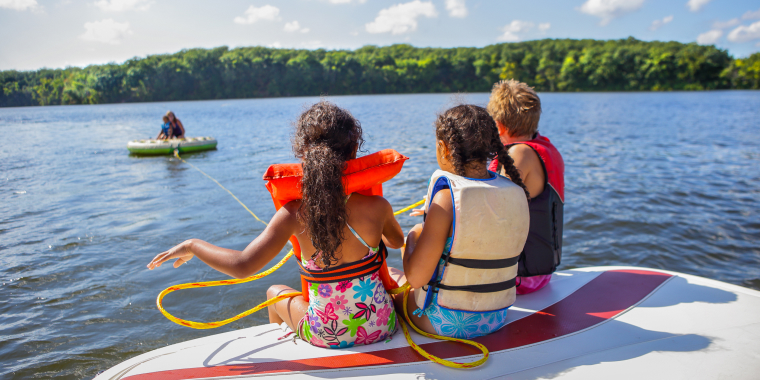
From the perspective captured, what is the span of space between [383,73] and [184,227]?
7836 cm

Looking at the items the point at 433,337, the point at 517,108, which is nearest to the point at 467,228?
the point at 433,337

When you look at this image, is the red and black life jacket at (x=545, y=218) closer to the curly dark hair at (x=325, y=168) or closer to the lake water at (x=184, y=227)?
the lake water at (x=184, y=227)

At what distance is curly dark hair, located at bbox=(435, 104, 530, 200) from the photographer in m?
2.01

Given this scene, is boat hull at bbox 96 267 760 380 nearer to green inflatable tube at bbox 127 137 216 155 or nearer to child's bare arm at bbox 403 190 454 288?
child's bare arm at bbox 403 190 454 288

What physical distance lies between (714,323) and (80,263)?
6.55 meters

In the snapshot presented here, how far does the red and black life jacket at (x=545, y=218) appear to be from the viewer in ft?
9.02

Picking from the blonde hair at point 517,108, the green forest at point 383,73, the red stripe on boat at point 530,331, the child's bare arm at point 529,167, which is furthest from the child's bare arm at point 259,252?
the green forest at point 383,73

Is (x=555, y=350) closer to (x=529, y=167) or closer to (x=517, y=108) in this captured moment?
(x=529, y=167)

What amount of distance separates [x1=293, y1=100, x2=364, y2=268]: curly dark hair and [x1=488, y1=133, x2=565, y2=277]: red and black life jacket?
1.29 meters

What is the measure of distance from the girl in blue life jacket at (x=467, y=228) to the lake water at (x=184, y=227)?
0.27 m

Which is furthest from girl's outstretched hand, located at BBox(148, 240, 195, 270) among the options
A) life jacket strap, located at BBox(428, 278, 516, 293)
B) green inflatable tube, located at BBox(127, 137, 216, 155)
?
green inflatable tube, located at BBox(127, 137, 216, 155)

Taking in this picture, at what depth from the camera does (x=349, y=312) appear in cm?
213

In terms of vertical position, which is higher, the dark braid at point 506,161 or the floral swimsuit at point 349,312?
the dark braid at point 506,161

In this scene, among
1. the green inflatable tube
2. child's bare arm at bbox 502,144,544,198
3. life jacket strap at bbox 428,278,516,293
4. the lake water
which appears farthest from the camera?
the green inflatable tube
